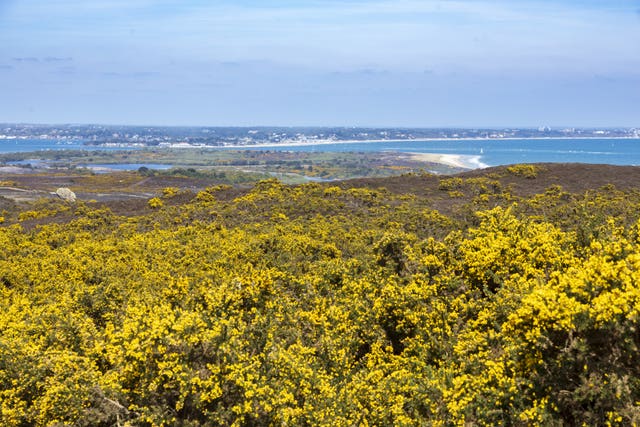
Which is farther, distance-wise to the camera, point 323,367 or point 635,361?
point 323,367

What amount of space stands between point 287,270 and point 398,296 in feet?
27.3

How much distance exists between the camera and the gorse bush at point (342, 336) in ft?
31.8

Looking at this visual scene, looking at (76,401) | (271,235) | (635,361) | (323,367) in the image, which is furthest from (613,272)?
(271,235)

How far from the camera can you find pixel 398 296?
52.4ft

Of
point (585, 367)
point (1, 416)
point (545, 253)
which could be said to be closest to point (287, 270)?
point (545, 253)

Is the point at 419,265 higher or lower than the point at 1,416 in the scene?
higher

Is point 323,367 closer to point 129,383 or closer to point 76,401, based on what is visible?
point 129,383

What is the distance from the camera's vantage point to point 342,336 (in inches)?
605

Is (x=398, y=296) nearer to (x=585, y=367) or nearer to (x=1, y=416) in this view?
(x=585, y=367)

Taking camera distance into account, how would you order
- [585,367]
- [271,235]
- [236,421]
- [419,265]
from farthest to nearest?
[271,235] < [419,265] < [236,421] < [585,367]

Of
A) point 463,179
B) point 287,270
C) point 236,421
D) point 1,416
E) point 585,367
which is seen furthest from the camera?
point 463,179

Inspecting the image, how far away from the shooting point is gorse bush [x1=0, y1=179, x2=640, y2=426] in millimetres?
9703

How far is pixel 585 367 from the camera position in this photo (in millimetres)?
9273

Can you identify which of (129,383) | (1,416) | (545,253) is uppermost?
(545,253)
